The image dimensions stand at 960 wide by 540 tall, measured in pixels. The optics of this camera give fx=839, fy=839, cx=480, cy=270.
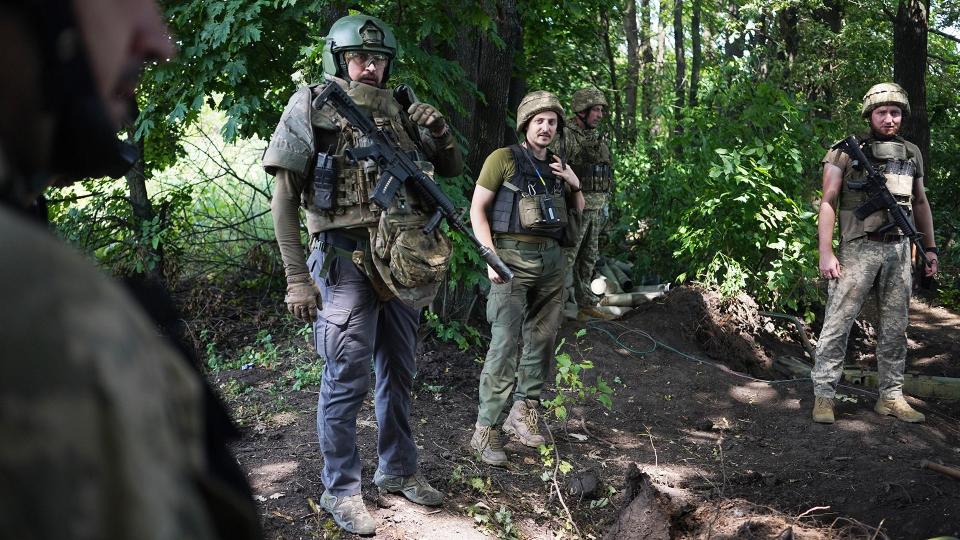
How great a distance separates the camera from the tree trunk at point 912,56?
1115 centimetres

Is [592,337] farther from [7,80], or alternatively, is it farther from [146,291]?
[7,80]

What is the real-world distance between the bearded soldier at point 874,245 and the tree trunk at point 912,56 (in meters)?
5.75

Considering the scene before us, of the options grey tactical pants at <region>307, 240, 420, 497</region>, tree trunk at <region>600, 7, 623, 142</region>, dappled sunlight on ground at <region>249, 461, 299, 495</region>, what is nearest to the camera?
grey tactical pants at <region>307, 240, 420, 497</region>

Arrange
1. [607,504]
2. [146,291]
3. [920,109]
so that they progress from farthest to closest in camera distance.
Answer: [920,109], [607,504], [146,291]

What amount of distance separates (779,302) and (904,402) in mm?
2587

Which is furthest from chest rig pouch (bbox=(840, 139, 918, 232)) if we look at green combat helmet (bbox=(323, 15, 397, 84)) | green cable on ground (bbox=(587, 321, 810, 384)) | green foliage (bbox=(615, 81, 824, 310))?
green combat helmet (bbox=(323, 15, 397, 84))

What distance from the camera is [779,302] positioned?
350 inches

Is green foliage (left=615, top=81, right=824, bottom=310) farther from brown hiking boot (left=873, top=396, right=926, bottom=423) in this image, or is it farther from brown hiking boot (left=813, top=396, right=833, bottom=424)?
brown hiking boot (left=813, top=396, right=833, bottom=424)

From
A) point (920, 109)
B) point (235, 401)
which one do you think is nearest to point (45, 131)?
point (235, 401)

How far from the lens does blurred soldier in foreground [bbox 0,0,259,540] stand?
54cm

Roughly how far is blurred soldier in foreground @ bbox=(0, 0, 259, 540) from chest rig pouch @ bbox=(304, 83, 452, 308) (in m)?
3.01

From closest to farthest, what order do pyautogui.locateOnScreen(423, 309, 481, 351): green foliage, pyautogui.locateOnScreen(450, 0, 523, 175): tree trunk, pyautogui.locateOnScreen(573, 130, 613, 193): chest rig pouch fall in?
pyautogui.locateOnScreen(423, 309, 481, 351): green foliage, pyautogui.locateOnScreen(450, 0, 523, 175): tree trunk, pyautogui.locateOnScreen(573, 130, 613, 193): chest rig pouch

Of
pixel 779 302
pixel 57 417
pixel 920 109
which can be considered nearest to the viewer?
pixel 57 417

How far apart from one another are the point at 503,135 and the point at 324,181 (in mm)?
4138
